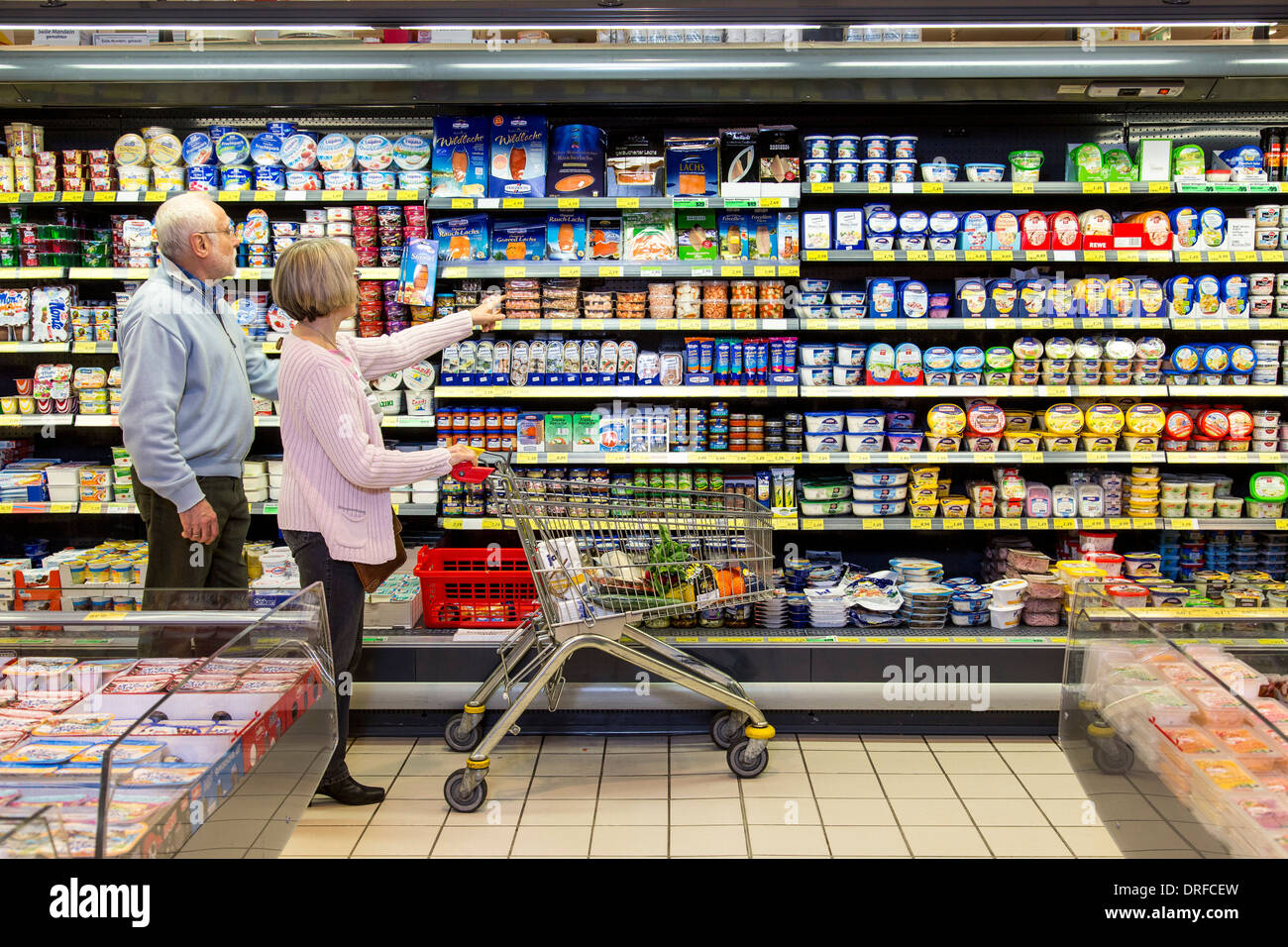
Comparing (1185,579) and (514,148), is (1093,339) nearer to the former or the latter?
(1185,579)

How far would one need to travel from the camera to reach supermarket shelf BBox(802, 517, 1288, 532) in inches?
167

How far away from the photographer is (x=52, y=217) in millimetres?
4668

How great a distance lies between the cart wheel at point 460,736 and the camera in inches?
149

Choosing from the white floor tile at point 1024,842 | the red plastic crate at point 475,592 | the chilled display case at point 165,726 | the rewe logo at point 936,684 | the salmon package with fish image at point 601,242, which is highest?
the salmon package with fish image at point 601,242

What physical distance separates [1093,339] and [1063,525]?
0.82 metres

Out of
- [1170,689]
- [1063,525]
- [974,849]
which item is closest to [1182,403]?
[1063,525]

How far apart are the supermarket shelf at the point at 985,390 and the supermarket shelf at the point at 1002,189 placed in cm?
81

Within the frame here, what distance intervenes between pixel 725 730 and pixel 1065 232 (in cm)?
254

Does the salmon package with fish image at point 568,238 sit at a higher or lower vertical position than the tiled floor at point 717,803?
higher

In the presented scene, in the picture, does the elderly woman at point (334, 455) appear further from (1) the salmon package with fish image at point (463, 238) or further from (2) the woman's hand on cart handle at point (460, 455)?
(1) the salmon package with fish image at point (463, 238)

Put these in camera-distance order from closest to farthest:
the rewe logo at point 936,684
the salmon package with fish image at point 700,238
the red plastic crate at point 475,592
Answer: the rewe logo at point 936,684 < the red plastic crate at point 475,592 < the salmon package with fish image at point 700,238

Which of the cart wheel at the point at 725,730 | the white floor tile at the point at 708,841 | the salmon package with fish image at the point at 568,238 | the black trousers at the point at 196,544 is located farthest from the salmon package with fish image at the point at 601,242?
the white floor tile at the point at 708,841
